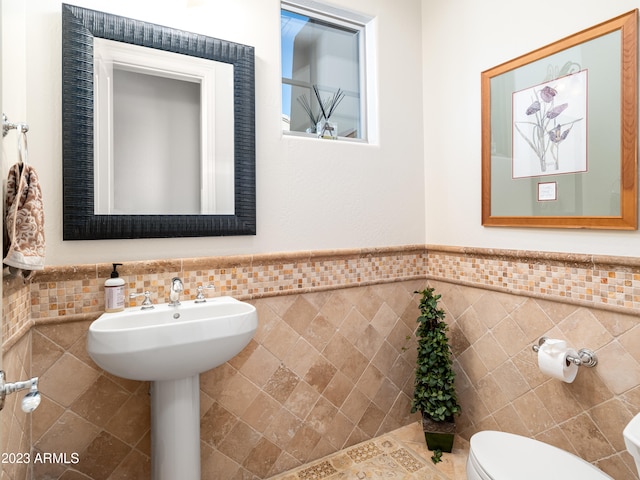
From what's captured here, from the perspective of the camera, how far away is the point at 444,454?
6.53 ft

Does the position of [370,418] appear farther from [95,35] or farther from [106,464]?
[95,35]

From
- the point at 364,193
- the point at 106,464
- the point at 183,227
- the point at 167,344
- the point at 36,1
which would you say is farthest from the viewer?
the point at 364,193

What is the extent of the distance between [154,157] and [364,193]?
103cm

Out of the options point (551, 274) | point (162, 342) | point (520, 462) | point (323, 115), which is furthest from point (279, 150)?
point (520, 462)

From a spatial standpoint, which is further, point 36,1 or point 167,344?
point 36,1

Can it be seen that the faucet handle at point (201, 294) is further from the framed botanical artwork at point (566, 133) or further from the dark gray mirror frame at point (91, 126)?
the framed botanical artwork at point (566, 133)

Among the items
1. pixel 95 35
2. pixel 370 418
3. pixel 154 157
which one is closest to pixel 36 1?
pixel 95 35

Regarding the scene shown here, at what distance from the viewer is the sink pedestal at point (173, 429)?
4.73ft

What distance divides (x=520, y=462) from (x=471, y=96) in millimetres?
1653

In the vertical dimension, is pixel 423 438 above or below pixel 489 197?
below

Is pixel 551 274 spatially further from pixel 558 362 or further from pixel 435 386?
pixel 435 386

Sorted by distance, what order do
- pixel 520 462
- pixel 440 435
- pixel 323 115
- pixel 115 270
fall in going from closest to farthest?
pixel 520 462 < pixel 115 270 < pixel 440 435 < pixel 323 115

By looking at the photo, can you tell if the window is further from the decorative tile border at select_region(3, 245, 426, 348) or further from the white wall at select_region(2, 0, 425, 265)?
the decorative tile border at select_region(3, 245, 426, 348)

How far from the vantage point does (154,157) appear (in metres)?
1.64
